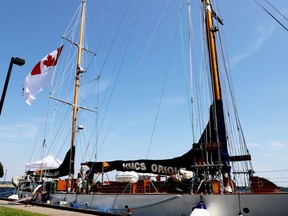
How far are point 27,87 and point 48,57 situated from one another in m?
3.41

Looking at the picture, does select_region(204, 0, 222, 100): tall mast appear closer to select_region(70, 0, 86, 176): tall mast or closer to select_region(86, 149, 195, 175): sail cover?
select_region(86, 149, 195, 175): sail cover

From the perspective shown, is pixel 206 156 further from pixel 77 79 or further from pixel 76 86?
pixel 77 79

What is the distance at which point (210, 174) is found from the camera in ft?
42.3

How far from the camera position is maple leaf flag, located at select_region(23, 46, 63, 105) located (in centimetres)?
2103

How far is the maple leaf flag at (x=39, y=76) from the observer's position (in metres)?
Answer: 21.0

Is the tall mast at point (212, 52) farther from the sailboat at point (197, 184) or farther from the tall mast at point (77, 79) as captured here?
the tall mast at point (77, 79)

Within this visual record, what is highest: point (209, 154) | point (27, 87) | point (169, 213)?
point (27, 87)

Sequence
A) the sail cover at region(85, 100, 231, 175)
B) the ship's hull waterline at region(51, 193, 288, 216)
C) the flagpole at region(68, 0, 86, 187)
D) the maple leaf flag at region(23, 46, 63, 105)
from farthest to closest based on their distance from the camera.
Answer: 1. the flagpole at region(68, 0, 86, 187)
2. the maple leaf flag at region(23, 46, 63, 105)
3. the sail cover at region(85, 100, 231, 175)
4. the ship's hull waterline at region(51, 193, 288, 216)

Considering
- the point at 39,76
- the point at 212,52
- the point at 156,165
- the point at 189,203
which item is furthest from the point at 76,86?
the point at 189,203

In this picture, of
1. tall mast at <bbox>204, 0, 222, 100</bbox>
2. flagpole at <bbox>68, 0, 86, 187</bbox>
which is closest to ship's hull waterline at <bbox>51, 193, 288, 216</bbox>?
tall mast at <bbox>204, 0, 222, 100</bbox>

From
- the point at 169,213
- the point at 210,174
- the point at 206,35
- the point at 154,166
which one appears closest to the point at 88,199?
the point at 154,166

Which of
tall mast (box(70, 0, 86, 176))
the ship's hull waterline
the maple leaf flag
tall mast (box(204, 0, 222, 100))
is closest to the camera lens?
the ship's hull waterline

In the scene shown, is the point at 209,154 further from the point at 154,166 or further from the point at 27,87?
the point at 27,87

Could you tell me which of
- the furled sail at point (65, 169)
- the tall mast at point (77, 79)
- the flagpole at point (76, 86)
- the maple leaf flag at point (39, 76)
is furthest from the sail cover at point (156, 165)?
the maple leaf flag at point (39, 76)
